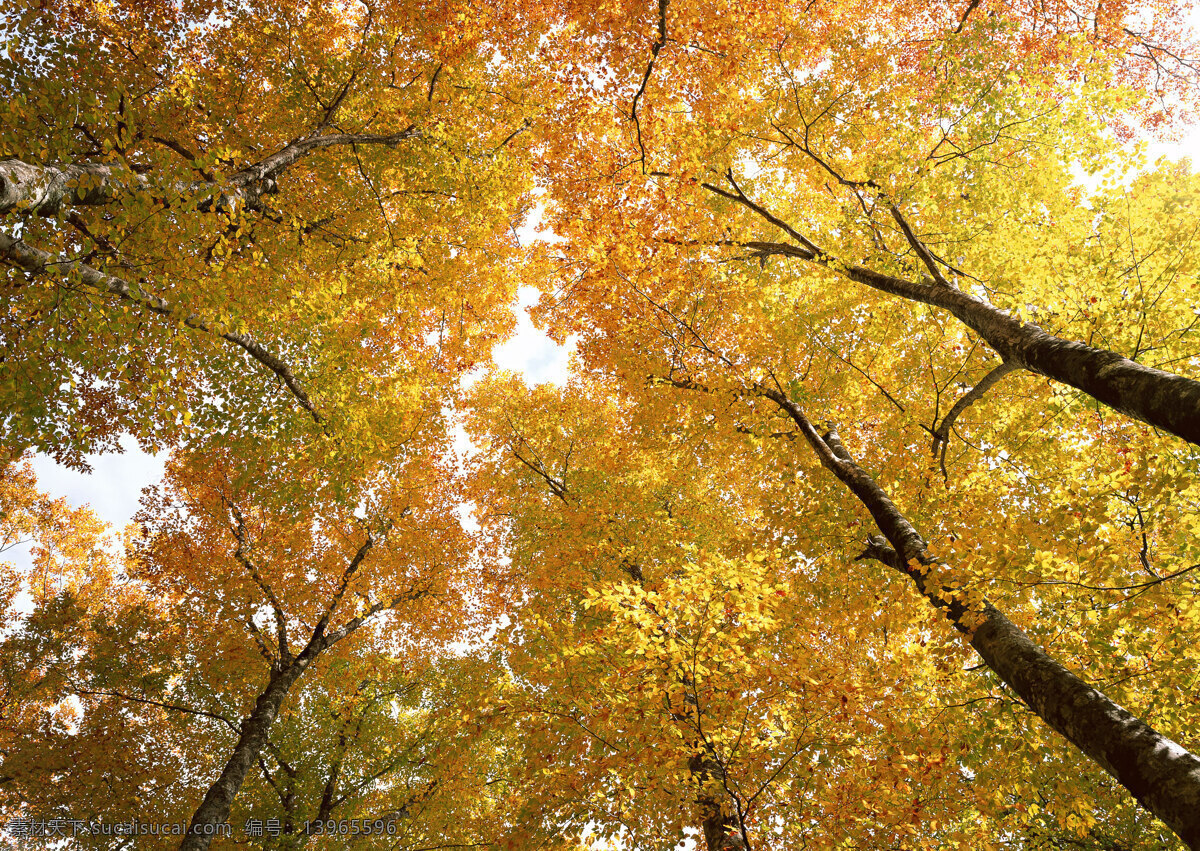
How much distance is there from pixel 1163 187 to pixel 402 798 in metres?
16.9

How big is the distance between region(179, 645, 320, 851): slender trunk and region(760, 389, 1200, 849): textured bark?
10794 mm

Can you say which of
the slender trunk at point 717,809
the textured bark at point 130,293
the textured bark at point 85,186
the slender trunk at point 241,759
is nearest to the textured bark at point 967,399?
the slender trunk at point 717,809

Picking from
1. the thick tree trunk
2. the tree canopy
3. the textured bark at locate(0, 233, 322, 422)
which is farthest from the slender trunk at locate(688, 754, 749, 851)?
the textured bark at locate(0, 233, 322, 422)

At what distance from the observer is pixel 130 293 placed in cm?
511

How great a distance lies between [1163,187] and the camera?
24.8 feet

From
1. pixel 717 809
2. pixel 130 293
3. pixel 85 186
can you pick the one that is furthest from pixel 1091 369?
pixel 85 186

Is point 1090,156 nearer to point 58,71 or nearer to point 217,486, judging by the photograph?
point 58,71

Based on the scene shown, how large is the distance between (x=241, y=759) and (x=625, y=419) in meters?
10.0

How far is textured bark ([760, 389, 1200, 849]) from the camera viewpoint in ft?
9.99

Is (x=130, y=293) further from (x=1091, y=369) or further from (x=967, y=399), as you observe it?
(x=967, y=399)

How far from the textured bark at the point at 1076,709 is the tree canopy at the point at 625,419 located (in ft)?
0.10

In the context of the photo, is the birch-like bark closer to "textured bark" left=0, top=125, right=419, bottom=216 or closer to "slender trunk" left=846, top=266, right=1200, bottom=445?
"slender trunk" left=846, top=266, right=1200, bottom=445

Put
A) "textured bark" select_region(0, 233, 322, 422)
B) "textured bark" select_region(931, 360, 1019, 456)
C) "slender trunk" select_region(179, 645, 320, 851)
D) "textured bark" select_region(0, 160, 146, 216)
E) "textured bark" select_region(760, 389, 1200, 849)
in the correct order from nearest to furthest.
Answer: "textured bark" select_region(760, 389, 1200, 849), "textured bark" select_region(0, 160, 146, 216), "textured bark" select_region(0, 233, 322, 422), "textured bark" select_region(931, 360, 1019, 456), "slender trunk" select_region(179, 645, 320, 851)

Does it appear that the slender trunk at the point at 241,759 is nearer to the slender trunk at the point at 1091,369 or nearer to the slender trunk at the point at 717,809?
the slender trunk at the point at 717,809
